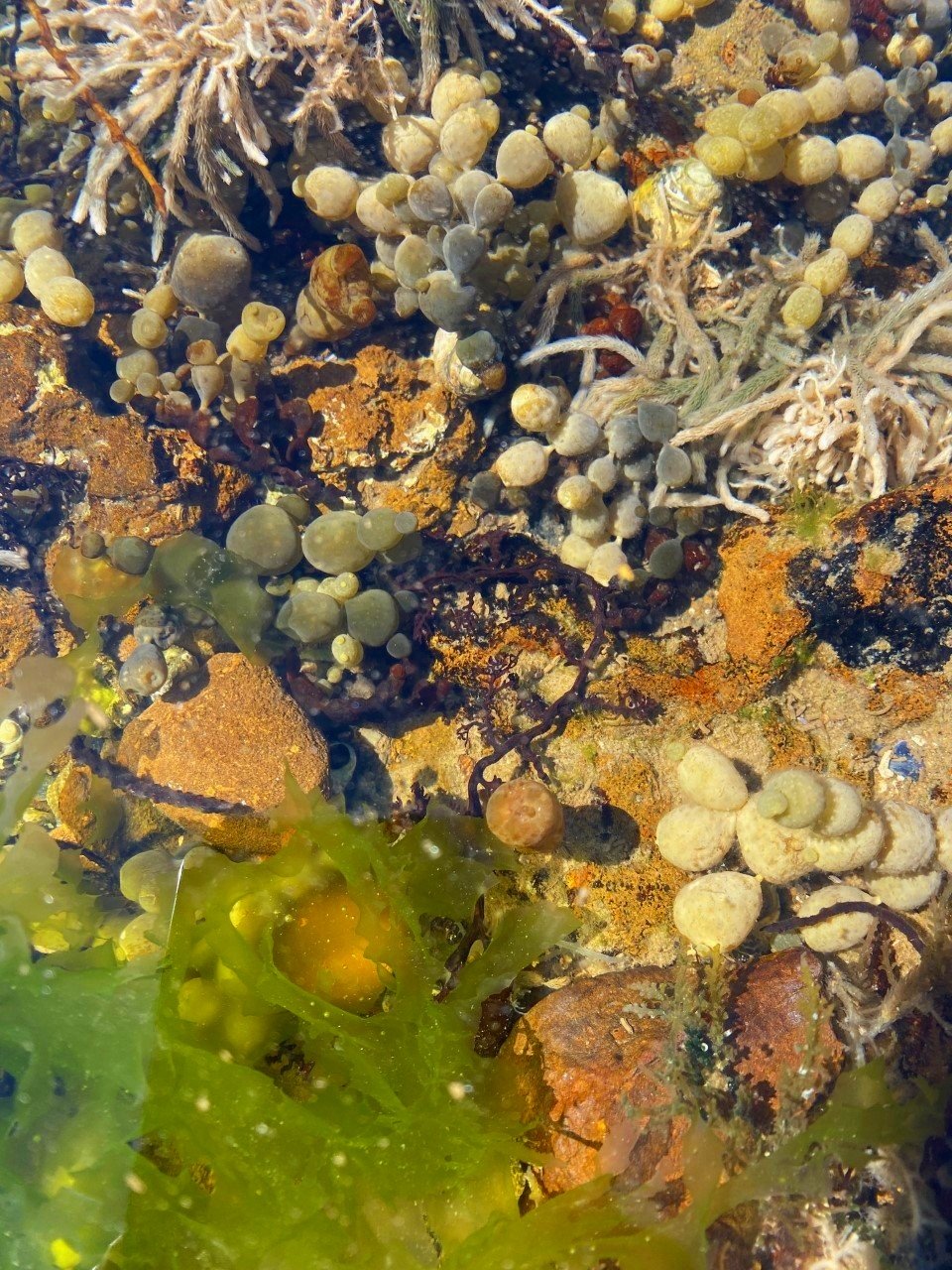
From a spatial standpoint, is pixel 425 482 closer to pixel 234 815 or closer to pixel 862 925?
pixel 234 815

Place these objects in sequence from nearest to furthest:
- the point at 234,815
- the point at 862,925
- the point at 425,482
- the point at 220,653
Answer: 1. the point at 862,925
2. the point at 234,815
3. the point at 425,482
4. the point at 220,653

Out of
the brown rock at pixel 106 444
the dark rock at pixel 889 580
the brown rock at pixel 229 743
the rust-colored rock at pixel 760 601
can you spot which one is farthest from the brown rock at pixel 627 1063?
the brown rock at pixel 106 444

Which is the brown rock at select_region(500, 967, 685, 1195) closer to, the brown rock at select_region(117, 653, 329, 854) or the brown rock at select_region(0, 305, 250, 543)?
the brown rock at select_region(117, 653, 329, 854)

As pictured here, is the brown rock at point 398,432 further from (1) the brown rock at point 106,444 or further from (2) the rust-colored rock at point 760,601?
(2) the rust-colored rock at point 760,601

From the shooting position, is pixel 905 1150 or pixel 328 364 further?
pixel 328 364

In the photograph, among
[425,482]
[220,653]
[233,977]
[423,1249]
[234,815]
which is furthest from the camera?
[220,653]

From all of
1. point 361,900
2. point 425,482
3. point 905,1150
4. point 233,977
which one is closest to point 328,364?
point 425,482
